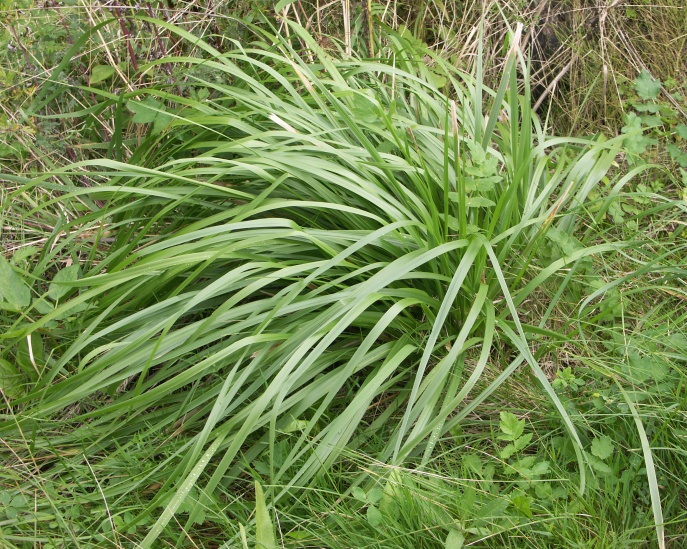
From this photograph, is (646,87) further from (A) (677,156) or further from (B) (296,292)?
(B) (296,292)

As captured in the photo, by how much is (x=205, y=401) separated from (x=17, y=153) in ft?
4.42

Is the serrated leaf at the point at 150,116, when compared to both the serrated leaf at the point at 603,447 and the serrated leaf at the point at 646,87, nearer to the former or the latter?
the serrated leaf at the point at 603,447

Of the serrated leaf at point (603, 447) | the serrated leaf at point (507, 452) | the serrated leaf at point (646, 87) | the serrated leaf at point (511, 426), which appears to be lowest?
the serrated leaf at point (603, 447)

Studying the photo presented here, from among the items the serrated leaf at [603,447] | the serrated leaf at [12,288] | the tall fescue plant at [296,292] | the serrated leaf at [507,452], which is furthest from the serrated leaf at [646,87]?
the serrated leaf at [12,288]

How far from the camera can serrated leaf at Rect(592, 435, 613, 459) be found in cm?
178

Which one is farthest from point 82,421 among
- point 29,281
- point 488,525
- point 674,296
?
point 674,296

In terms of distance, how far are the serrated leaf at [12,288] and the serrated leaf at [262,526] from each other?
3.14 ft

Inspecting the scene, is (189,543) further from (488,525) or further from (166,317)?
(488,525)

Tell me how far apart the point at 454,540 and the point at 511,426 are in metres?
0.32

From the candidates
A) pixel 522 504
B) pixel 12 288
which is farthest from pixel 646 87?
pixel 12 288

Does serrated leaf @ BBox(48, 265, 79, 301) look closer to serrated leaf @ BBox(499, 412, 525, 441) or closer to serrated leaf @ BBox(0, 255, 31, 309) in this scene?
serrated leaf @ BBox(0, 255, 31, 309)

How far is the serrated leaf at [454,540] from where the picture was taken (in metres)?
1.59

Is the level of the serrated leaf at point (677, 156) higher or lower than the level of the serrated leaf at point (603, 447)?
higher

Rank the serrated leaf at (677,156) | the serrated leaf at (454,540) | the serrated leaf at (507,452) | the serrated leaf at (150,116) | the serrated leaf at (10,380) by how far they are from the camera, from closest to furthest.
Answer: the serrated leaf at (454,540)
the serrated leaf at (507,452)
the serrated leaf at (10,380)
the serrated leaf at (150,116)
the serrated leaf at (677,156)
